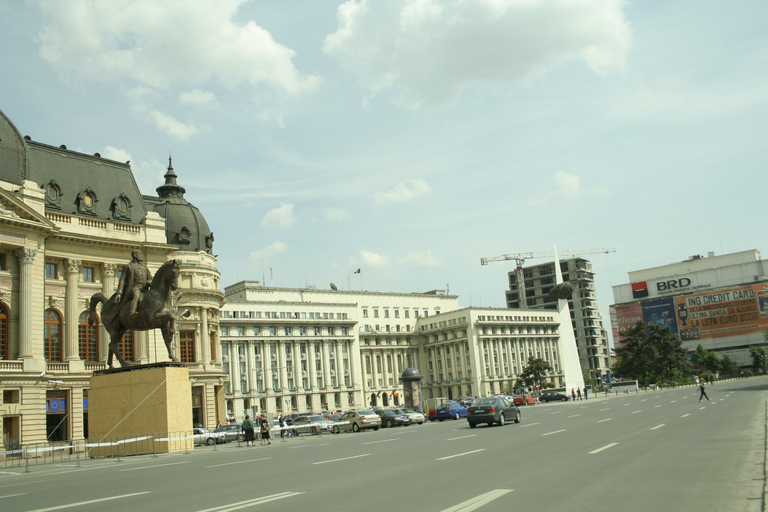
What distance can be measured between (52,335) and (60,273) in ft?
15.1

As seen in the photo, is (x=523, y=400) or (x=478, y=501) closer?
(x=478, y=501)

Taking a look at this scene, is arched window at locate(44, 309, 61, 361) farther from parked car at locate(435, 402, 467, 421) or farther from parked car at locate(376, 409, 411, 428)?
parked car at locate(435, 402, 467, 421)

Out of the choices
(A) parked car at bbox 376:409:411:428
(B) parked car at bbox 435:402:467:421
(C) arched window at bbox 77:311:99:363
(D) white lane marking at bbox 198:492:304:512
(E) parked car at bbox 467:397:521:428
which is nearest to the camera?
(D) white lane marking at bbox 198:492:304:512

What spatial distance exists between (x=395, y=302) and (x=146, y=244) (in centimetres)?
7745

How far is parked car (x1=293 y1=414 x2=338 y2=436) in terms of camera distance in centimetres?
4531

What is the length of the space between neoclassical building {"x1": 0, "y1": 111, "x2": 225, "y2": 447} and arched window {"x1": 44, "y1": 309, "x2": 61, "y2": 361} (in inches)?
2.9

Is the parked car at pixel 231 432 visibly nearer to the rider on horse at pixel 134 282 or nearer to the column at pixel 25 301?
the column at pixel 25 301

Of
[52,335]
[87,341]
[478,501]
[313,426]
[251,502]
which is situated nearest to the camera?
[478,501]

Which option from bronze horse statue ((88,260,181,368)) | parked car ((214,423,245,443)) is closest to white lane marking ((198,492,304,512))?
bronze horse statue ((88,260,181,368))

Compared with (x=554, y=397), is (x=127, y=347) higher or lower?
higher

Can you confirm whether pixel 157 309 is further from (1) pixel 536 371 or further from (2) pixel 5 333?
(1) pixel 536 371

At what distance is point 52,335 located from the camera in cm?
4662

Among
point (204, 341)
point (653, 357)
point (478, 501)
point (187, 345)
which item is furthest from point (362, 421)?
point (653, 357)

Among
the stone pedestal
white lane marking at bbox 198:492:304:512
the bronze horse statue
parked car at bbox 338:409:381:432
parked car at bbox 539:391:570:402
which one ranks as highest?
the bronze horse statue
